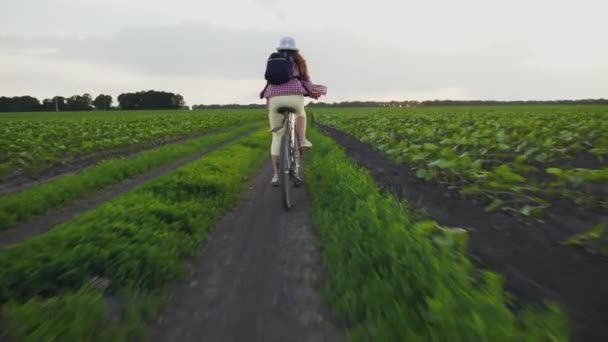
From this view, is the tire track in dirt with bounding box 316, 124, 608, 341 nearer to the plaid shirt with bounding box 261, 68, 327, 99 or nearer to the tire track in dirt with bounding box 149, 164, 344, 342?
the tire track in dirt with bounding box 149, 164, 344, 342

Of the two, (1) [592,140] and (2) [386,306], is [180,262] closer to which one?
(2) [386,306]

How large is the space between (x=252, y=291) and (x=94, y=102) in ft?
345

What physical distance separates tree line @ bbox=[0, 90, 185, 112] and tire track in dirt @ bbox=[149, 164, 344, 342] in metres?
96.1

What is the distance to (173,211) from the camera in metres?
5.06

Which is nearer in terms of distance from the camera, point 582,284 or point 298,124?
point 582,284

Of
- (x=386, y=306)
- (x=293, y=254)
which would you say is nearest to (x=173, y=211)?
(x=293, y=254)

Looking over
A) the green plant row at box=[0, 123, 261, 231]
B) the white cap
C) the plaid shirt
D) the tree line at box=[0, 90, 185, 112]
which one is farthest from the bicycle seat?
the tree line at box=[0, 90, 185, 112]

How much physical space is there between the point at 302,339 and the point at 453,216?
3015mm

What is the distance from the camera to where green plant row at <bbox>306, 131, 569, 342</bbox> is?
212cm

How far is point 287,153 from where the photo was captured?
248 inches

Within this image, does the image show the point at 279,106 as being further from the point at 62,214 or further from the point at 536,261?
the point at 536,261

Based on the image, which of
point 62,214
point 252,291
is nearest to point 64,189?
point 62,214

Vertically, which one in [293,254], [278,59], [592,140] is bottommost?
[293,254]

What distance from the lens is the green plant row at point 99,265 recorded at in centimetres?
258
